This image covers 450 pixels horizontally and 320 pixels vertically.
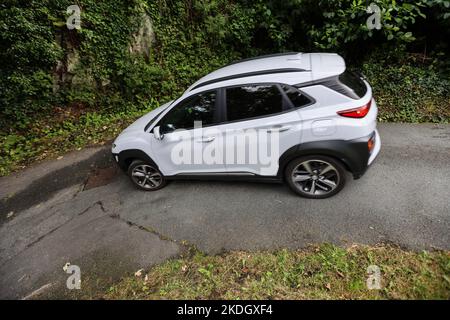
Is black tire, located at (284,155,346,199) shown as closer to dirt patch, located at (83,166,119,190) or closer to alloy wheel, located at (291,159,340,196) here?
alloy wheel, located at (291,159,340,196)

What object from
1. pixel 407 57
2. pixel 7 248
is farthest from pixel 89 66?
pixel 407 57

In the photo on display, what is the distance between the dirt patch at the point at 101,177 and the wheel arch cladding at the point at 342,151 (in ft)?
11.5

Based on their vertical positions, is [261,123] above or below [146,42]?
below

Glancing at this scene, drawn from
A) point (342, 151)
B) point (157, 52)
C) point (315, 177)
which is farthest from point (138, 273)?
point (157, 52)

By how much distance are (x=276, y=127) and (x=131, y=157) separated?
2409mm

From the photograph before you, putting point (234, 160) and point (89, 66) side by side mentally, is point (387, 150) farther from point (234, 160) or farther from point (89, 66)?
point (89, 66)

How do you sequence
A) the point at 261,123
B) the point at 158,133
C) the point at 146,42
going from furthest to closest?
1. the point at 146,42
2. the point at 158,133
3. the point at 261,123

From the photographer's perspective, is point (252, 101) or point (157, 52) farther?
point (157, 52)

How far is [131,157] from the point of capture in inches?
171

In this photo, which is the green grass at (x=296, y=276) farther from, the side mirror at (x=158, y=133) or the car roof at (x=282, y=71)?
the car roof at (x=282, y=71)

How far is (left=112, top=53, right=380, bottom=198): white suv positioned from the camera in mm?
3213

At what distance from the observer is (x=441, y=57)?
5.96 metres

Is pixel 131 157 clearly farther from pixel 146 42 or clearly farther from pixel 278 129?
pixel 146 42

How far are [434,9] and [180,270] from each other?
22.9ft
